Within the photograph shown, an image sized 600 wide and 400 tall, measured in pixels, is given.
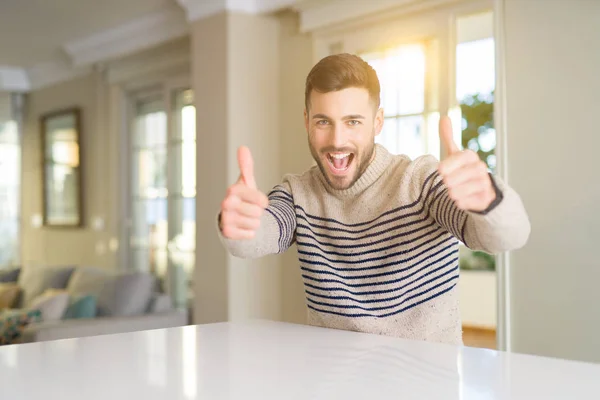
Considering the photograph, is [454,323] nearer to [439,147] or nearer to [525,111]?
[525,111]

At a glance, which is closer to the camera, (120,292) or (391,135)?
(391,135)

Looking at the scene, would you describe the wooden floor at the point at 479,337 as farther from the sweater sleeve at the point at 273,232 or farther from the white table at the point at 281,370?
the white table at the point at 281,370

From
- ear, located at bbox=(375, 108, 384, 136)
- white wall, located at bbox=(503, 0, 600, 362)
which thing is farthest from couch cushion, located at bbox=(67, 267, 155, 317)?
ear, located at bbox=(375, 108, 384, 136)

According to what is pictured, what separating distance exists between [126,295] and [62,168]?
8.37ft

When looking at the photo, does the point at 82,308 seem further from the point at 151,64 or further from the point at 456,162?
the point at 456,162

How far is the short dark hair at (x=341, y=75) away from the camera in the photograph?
149 cm

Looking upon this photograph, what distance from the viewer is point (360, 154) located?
5.02 ft

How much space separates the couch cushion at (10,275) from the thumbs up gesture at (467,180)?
5279 mm

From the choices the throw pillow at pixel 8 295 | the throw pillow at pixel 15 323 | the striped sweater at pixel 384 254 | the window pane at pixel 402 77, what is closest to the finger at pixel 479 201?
the striped sweater at pixel 384 254

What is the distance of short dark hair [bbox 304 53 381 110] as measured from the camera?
1.49 metres

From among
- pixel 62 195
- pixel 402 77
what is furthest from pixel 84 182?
pixel 402 77

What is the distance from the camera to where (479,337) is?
6512mm

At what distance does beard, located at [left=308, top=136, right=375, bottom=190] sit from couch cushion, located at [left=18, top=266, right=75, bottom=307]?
13.2 feet

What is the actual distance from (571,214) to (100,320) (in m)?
2.50
